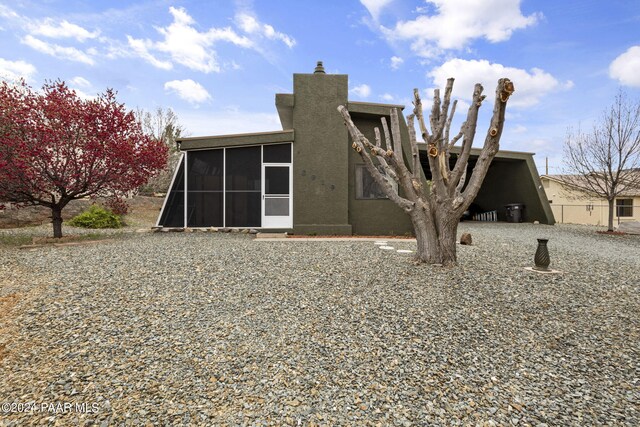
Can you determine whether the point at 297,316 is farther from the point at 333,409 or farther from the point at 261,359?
the point at 333,409

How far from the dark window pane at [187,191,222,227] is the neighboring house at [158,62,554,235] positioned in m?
0.03

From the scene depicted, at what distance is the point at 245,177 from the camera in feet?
33.8

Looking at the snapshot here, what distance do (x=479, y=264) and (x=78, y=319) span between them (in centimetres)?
592

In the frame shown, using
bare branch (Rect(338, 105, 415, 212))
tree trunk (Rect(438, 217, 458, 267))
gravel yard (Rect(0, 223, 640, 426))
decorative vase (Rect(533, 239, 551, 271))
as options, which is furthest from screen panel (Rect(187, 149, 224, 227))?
decorative vase (Rect(533, 239, 551, 271))

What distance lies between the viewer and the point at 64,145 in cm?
752

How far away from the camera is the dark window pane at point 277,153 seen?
1029 cm

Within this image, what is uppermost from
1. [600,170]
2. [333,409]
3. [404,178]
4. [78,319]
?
[600,170]

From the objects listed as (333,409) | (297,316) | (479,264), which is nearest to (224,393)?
(333,409)

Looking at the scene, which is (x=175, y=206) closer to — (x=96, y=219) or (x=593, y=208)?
(x=96, y=219)

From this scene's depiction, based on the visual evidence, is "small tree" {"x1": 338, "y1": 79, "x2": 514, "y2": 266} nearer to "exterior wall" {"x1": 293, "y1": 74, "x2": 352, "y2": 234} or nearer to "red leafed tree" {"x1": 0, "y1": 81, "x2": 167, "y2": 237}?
"exterior wall" {"x1": 293, "y1": 74, "x2": 352, "y2": 234}

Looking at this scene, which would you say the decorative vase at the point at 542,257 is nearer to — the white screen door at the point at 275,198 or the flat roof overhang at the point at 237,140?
the white screen door at the point at 275,198

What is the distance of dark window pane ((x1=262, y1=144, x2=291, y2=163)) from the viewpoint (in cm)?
1029

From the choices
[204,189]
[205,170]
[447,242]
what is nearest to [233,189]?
[204,189]

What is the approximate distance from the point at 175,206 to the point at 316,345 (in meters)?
8.83
